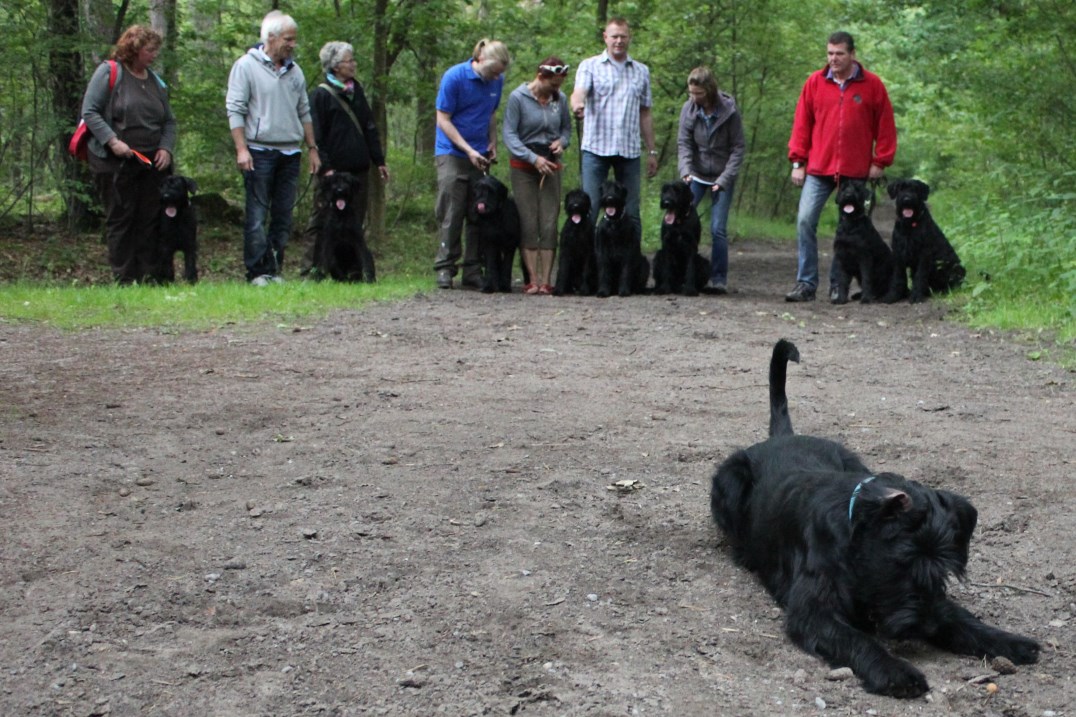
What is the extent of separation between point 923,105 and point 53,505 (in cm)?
1958

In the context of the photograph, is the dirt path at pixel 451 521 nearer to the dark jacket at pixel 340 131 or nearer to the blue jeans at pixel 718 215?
the blue jeans at pixel 718 215

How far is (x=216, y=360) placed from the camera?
737 centimetres

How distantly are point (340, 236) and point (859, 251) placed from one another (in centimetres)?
491

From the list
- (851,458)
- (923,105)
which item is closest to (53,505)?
(851,458)

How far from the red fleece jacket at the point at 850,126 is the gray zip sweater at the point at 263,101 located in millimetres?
4707

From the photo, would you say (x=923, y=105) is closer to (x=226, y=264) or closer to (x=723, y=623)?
(x=226, y=264)

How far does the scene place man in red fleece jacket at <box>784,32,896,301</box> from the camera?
1056 centimetres

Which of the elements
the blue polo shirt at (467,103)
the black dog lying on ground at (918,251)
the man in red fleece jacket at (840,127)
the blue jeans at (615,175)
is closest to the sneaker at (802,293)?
the man in red fleece jacket at (840,127)

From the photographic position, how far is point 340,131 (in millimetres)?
11312

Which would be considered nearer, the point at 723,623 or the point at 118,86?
the point at 723,623

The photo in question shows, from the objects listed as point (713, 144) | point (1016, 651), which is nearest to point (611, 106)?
point (713, 144)

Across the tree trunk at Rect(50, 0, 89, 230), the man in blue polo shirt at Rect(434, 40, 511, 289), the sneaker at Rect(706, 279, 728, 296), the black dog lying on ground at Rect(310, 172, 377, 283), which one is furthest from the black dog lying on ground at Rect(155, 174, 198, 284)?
the sneaker at Rect(706, 279, 728, 296)

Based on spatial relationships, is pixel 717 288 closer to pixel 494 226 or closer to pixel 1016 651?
pixel 494 226

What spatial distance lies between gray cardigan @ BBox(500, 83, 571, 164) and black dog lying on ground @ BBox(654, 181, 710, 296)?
1.17m
